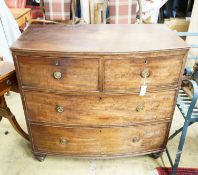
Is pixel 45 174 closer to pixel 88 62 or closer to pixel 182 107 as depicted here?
pixel 88 62

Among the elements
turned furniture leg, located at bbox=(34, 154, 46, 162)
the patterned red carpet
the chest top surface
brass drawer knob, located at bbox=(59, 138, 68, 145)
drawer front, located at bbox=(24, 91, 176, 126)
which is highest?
the chest top surface

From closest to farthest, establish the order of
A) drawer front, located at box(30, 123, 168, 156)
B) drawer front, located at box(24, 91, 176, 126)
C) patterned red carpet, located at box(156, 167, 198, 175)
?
drawer front, located at box(24, 91, 176, 126)
drawer front, located at box(30, 123, 168, 156)
patterned red carpet, located at box(156, 167, 198, 175)

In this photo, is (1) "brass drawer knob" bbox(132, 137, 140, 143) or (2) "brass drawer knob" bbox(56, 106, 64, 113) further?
(1) "brass drawer knob" bbox(132, 137, 140, 143)

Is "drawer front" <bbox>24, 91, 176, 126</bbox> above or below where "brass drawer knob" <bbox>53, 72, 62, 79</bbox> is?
below

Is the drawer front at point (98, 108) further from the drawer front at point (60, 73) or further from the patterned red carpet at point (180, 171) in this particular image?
the patterned red carpet at point (180, 171)

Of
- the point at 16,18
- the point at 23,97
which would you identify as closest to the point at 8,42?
the point at 16,18

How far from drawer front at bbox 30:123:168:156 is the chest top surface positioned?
2.07ft

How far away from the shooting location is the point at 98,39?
1.59 metres

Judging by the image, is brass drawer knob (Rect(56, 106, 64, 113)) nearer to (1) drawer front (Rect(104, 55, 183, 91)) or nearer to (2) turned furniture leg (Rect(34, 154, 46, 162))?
(1) drawer front (Rect(104, 55, 183, 91))

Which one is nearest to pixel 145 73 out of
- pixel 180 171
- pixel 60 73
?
pixel 60 73

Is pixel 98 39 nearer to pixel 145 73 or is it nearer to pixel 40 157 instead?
pixel 145 73

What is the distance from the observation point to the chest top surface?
4.69ft

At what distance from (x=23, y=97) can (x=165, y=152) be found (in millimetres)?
1354

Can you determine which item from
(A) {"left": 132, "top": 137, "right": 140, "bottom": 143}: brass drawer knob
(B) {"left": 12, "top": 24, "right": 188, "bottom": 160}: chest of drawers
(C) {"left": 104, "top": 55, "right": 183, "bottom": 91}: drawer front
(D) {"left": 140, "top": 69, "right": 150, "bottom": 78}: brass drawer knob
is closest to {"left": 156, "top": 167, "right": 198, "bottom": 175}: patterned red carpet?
(B) {"left": 12, "top": 24, "right": 188, "bottom": 160}: chest of drawers
